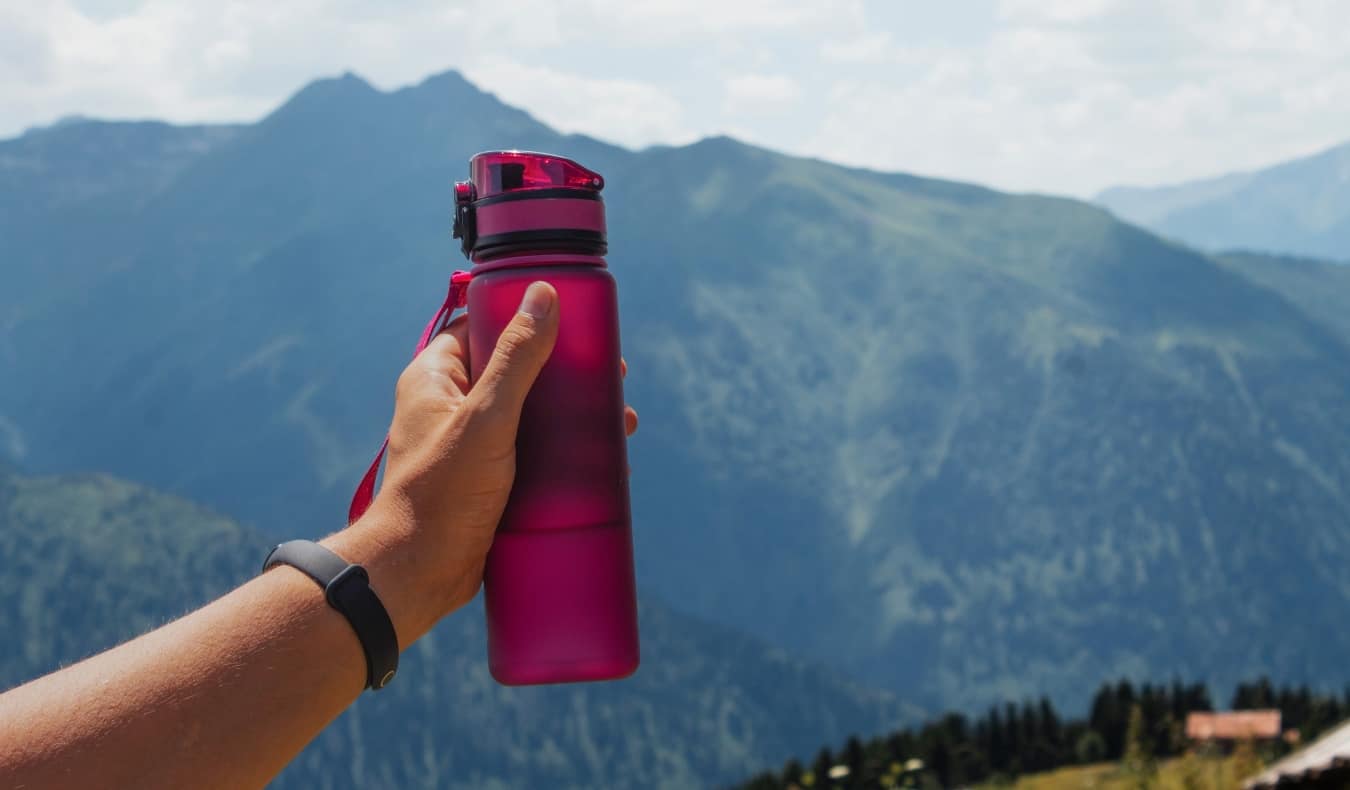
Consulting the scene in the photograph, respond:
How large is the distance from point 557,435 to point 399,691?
176380 millimetres

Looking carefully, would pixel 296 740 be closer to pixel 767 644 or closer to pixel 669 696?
pixel 669 696

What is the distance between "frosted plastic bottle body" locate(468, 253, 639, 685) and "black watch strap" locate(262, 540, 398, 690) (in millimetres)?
445

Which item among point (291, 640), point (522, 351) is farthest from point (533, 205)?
point (291, 640)

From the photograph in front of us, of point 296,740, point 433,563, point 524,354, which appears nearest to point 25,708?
point 296,740

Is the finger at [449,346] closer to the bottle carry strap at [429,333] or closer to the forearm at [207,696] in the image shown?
the bottle carry strap at [429,333]

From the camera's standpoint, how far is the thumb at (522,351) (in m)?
2.87

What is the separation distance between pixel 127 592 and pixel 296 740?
7141 inches

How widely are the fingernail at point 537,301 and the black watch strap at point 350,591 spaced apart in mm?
664

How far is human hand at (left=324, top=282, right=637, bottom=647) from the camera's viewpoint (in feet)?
9.09

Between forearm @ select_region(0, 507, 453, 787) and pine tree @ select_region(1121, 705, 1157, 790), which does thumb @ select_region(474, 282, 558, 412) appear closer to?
forearm @ select_region(0, 507, 453, 787)

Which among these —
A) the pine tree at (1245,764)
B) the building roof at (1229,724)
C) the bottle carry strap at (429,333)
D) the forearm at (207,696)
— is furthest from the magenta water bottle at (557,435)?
the building roof at (1229,724)

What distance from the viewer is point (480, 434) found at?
2.84 metres

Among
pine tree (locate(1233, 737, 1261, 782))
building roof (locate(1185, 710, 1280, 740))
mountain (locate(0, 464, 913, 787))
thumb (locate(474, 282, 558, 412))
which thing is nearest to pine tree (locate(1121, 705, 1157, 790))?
pine tree (locate(1233, 737, 1261, 782))

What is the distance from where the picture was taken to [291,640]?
2.54 metres
